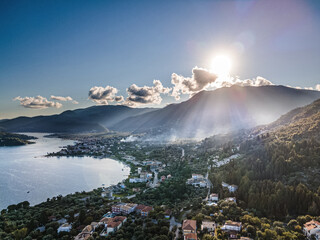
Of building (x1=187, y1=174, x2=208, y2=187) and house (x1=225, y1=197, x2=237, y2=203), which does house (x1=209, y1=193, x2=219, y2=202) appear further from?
building (x1=187, y1=174, x2=208, y2=187)

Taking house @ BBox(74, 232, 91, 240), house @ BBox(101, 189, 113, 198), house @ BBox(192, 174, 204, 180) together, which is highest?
house @ BBox(192, 174, 204, 180)

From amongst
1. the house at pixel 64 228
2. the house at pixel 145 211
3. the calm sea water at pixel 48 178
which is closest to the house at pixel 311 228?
A: the house at pixel 145 211

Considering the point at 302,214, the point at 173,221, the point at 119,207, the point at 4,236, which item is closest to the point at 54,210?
the point at 4,236

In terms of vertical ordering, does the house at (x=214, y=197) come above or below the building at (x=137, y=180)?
above

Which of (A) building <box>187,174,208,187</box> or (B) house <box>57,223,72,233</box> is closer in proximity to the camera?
(B) house <box>57,223,72,233</box>

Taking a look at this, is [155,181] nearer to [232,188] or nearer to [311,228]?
[232,188]

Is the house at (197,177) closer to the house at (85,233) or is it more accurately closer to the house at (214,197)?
the house at (214,197)

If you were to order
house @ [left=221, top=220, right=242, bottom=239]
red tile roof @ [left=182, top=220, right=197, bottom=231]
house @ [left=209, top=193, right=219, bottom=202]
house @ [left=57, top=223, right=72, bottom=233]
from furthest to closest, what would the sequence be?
1. house @ [left=209, top=193, right=219, bottom=202]
2. house @ [left=57, top=223, right=72, bottom=233]
3. red tile roof @ [left=182, top=220, right=197, bottom=231]
4. house @ [left=221, top=220, right=242, bottom=239]

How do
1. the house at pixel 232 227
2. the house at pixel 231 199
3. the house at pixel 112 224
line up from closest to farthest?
the house at pixel 232 227
the house at pixel 112 224
the house at pixel 231 199

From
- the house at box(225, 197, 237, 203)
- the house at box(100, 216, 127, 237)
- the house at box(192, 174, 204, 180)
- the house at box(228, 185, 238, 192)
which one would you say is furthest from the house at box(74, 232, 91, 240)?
the house at box(192, 174, 204, 180)
